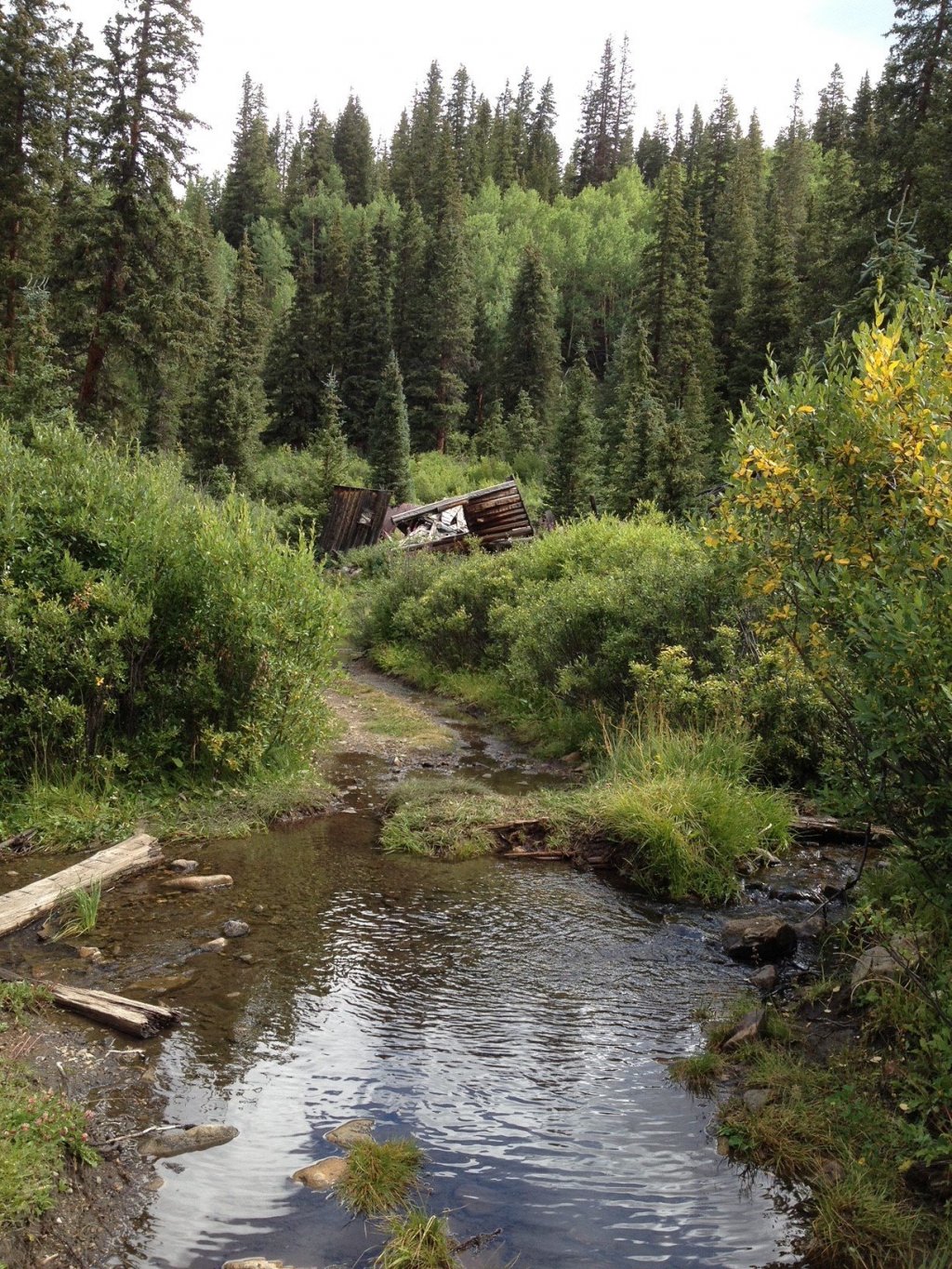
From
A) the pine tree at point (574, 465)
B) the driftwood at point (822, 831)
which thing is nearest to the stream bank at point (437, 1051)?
the driftwood at point (822, 831)

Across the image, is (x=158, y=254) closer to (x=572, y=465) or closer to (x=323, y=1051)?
(x=572, y=465)

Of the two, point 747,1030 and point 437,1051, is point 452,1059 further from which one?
point 747,1030

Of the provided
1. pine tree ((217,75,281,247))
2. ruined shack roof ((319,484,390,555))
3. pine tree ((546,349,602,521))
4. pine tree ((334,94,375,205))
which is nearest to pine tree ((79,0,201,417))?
ruined shack roof ((319,484,390,555))

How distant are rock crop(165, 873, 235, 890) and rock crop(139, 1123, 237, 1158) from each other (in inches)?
143

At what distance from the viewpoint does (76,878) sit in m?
8.27

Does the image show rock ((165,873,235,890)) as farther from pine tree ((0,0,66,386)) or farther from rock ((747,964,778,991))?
pine tree ((0,0,66,386))

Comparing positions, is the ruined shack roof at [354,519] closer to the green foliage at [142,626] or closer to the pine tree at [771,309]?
the green foliage at [142,626]

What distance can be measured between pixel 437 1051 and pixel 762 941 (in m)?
2.82

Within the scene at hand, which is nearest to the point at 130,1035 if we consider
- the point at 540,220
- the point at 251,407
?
the point at 251,407

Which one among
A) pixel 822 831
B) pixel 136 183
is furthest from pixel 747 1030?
pixel 136 183

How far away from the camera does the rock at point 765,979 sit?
23.0 ft

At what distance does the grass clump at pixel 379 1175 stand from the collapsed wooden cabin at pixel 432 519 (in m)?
26.6

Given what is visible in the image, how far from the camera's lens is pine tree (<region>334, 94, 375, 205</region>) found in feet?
341

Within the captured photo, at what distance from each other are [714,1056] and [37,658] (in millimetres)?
7583
